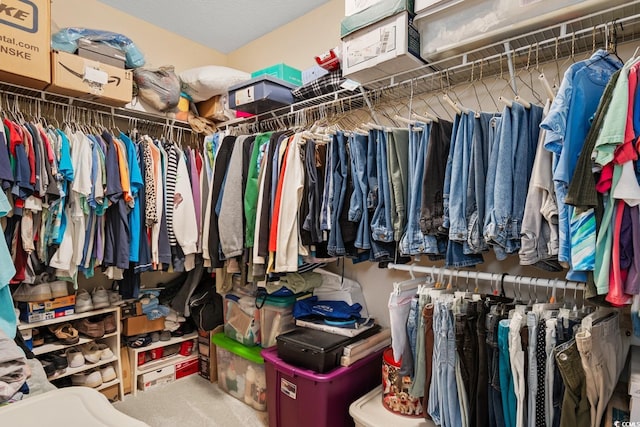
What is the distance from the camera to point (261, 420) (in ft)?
7.30

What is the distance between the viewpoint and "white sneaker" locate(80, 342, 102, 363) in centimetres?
236

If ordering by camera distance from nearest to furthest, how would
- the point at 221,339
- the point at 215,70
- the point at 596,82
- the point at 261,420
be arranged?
1. the point at 596,82
2. the point at 261,420
3. the point at 221,339
4. the point at 215,70

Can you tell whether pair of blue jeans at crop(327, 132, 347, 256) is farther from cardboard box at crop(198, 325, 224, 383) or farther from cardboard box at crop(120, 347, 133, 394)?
cardboard box at crop(120, 347, 133, 394)

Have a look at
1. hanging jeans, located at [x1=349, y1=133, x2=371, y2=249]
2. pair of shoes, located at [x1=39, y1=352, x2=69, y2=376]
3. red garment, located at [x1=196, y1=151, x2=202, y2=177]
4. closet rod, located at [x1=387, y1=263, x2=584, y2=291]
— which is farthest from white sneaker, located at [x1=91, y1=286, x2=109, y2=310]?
closet rod, located at [x1=387, y1=263, x2=584, y2=291]

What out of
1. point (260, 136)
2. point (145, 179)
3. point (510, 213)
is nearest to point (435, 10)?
point (510, 213)

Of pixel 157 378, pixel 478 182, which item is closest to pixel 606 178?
pixel 478 182

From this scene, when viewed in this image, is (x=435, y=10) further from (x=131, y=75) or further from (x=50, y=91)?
(x=50, y=91)

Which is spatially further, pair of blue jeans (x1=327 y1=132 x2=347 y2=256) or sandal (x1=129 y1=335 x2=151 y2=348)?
sandal (x1=129 y1=335 x2=151 y2=348)

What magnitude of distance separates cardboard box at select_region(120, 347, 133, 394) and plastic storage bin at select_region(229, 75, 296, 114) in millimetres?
1877

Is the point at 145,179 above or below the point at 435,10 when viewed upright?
below

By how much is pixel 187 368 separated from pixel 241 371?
26.6 inches

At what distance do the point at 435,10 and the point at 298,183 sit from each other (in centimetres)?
95

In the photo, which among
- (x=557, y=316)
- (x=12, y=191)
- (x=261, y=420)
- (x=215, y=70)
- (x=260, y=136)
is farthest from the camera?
Result: (x=215, y=70)

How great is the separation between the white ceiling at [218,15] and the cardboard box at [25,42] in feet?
2.63
